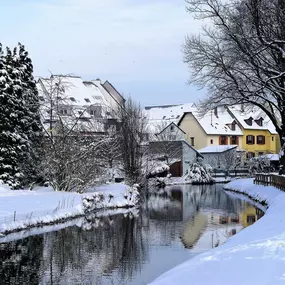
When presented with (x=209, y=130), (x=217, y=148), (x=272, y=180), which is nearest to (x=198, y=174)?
(x=217, y=148)

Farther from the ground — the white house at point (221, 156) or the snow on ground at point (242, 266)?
the white house at point (221, 156)

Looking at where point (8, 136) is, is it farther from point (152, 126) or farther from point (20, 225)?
point (152, 126)

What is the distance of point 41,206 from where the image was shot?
2536cm

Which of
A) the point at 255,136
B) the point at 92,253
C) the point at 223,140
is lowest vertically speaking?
the point at 92,253

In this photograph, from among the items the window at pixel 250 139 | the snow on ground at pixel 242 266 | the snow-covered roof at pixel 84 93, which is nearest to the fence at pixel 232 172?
the window at pixel 250 139

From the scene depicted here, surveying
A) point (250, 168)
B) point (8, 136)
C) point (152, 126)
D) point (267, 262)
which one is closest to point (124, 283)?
point (267, 262)

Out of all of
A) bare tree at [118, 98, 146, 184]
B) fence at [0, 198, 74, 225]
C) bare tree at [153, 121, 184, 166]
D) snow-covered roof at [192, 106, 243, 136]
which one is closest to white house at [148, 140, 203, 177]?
bare tree at [153, 121, 184, 166]

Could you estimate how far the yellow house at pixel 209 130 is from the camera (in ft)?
272

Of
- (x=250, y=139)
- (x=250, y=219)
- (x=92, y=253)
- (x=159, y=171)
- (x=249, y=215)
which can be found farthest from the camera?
(x=250, y=139)

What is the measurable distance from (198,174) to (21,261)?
51255 millimetres

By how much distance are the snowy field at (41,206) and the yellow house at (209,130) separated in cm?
5003

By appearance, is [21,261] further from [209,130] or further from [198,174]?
[209,130]

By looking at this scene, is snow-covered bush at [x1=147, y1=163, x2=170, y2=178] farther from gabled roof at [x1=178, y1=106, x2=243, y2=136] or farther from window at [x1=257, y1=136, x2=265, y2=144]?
window at [x1=257, y1=136, x2=265, y2=144]

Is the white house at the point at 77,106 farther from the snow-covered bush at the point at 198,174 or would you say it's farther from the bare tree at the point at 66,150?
the snow-covered bush at the point at 198,174
